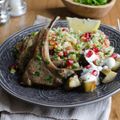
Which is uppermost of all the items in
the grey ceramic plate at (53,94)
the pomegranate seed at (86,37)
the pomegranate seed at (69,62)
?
the pomegranate seed at (86,37)

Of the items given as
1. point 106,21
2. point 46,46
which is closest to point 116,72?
point 46,46

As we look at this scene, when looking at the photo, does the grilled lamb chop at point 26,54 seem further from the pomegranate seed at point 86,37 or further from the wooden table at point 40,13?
the wooden table at point 40,13

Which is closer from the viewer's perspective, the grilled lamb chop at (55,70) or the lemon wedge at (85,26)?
the grilled lamb chop at (55,70)

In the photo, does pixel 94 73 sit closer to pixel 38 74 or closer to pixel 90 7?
pixel 38 74

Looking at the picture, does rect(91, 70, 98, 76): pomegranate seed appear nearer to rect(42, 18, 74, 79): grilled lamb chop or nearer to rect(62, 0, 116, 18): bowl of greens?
rect(42, 18, 74, 79): grilled lamb chop

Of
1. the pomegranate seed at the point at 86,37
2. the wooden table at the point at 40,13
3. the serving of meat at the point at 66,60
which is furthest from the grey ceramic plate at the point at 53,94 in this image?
the wooden table at the point at 40,13

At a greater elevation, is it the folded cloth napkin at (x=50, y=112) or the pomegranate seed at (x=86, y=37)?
the pomegranate seed at (x=86, y=37)

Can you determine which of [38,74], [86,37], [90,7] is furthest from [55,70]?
[90,7]
